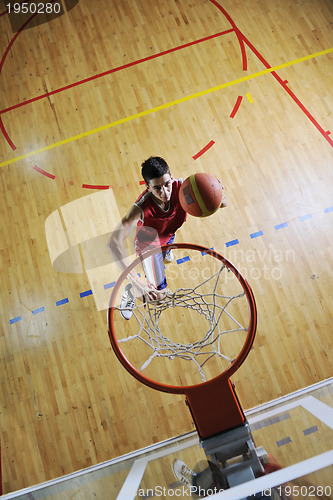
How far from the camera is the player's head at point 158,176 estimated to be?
251cm

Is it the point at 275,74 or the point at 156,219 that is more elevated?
the point at 275,74

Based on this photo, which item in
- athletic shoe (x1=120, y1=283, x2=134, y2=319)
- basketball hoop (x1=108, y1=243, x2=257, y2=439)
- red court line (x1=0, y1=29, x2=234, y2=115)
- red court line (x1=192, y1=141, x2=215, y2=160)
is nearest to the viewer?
athletic shoe (x1=120, y1=283, x2=134, y2=319)

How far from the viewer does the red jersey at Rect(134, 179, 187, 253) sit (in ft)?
9.15

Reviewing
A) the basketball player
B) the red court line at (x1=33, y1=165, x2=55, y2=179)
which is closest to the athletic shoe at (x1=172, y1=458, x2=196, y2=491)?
the basketball player

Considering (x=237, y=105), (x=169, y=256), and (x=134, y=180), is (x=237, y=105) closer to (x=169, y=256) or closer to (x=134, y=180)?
(x=134, y=180)

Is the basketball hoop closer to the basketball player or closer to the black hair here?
the basketball player

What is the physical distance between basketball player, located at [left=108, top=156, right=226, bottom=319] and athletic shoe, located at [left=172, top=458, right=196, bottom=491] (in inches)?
39.7

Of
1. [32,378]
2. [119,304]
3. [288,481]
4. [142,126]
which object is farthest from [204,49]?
[288,481]

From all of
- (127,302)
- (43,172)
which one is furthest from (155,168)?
(43,172)

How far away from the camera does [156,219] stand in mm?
2883

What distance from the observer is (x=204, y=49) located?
4.46 m

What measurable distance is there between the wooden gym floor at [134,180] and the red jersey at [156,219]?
691 millimetres

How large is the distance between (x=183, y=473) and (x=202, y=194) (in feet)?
5.48

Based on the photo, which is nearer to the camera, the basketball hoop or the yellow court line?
the basketball hoop
